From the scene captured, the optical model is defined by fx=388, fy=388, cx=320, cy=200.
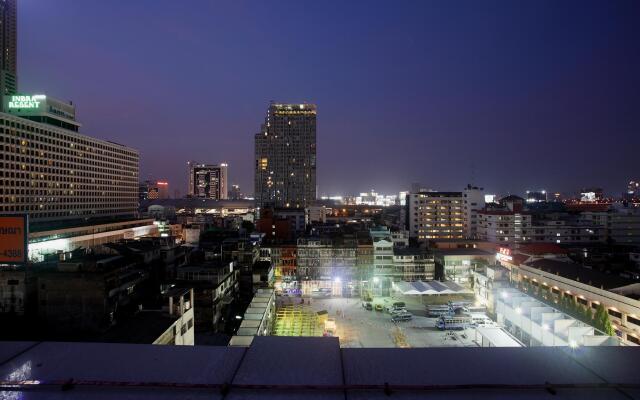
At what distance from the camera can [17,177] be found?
49562mm

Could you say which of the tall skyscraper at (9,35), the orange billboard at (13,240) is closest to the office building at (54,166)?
the tall skyscraper at (9,35)

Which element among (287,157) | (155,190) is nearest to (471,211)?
(287,157)

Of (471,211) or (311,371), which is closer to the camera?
(311,371)

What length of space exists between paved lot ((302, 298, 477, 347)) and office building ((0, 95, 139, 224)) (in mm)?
41753

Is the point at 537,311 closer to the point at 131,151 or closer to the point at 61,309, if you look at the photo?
the point at 61,309

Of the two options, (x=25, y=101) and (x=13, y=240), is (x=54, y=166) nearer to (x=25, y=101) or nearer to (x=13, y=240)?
(x=25, y=101)

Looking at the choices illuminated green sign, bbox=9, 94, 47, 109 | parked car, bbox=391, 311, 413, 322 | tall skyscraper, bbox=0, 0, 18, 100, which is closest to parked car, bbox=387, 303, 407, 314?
parked car, bbox=391, 311, 413, 322

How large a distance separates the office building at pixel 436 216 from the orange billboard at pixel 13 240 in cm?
6664

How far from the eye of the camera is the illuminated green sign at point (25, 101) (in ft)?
192

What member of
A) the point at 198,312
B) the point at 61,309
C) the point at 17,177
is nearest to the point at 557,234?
the point at 198,312

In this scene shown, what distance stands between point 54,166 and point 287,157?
209 ft

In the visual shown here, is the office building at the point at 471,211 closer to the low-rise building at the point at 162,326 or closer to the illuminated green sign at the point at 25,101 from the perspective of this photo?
the low-rise building at the point at 162,326

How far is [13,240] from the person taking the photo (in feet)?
28.0

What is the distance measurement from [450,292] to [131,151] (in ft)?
233
